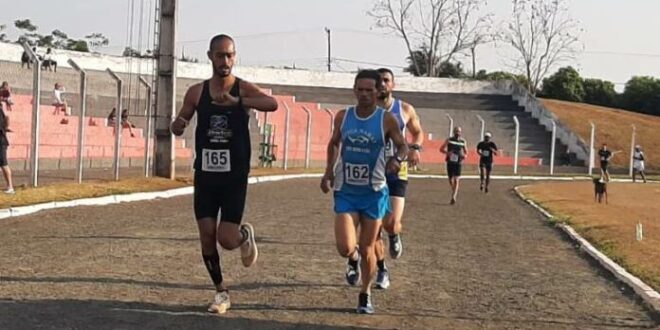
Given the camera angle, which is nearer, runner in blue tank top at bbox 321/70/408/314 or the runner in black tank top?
runner in blue tank top at bbox 321/70/408/314

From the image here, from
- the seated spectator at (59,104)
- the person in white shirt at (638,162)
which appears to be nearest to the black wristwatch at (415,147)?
the seated spectator at (59,104)

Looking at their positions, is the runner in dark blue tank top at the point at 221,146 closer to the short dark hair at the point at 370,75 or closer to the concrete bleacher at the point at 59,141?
the short dark hair at the point at 370,75

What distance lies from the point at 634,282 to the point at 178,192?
14.4 m

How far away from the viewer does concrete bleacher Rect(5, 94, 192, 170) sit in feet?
87.9

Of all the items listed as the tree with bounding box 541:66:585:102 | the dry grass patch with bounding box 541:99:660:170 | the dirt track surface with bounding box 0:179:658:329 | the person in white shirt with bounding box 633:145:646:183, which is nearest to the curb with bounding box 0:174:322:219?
the dirt track surface with bounding box 0:179:658:329

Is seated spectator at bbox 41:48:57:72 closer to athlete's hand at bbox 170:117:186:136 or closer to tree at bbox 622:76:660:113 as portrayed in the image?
athlete's hand at bbox 170:117:186:136

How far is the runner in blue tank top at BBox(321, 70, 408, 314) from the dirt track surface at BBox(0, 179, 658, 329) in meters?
0.48

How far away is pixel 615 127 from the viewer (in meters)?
75.5

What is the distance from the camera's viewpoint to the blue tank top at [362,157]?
8.18 meters

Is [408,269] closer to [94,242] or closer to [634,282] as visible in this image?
[634,282]

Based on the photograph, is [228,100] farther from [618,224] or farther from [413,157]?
[618,224]

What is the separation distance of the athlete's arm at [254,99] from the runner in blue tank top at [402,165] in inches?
63.4

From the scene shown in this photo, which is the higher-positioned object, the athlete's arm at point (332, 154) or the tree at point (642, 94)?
the tree at point (642, 94)

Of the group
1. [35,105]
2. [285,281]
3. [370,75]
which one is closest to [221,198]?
[370,75]
